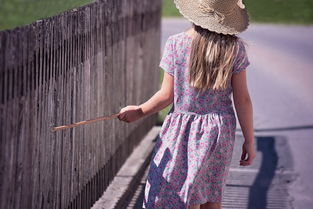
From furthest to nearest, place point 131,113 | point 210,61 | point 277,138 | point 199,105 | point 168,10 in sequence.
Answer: point 168,10 → point 277,138 → point 131,113 → point 199,105 → point 210,61

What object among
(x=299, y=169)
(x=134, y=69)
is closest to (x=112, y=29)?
(x=134, y=69)

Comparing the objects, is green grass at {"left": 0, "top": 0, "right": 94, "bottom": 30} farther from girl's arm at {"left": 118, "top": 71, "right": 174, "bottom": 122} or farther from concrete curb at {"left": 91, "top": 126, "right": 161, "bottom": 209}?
girl's arm at {"left": 118, "top": 71, "right": 174, "bottom": 122}

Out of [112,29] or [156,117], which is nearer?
[112,29]

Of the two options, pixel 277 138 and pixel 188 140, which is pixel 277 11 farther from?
pixel 188 140

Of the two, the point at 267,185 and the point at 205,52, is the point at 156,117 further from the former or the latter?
the point at 205,52

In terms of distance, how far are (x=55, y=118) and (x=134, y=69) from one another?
10.6 feet

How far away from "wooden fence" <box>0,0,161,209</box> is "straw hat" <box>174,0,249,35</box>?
29.6 inches

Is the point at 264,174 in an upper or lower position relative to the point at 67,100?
lower

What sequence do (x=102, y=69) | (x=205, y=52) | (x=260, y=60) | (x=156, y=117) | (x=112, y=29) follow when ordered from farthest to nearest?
(x=260, y=60) < (x=156, y=117) < (x=112, y=29) < (x=102, y=69) < (x=205, y=52)

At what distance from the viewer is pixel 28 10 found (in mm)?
23234

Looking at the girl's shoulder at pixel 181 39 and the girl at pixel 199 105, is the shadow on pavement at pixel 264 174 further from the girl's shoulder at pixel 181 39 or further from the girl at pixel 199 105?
the girl's shoulder at pixel 181 39

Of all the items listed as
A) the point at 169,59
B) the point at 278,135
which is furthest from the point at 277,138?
the point at 169,59

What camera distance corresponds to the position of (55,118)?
4.95 m

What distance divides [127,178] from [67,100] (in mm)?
1988
